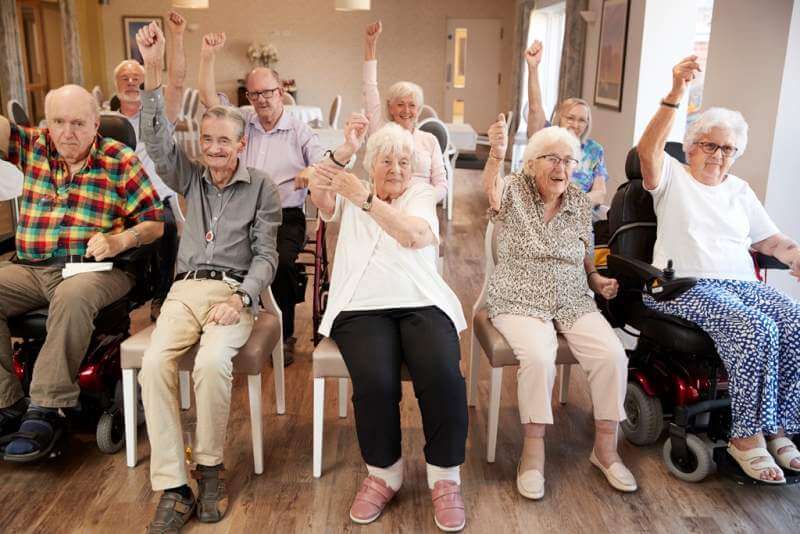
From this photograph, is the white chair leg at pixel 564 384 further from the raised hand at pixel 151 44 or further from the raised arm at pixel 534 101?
the raised hand at pixel 151 44

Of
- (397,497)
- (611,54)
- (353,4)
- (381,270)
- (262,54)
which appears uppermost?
(353,4)

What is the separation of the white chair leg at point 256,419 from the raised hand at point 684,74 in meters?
1.76

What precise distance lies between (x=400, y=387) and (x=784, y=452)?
135 centimetres

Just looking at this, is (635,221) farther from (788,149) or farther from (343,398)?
(788,149)

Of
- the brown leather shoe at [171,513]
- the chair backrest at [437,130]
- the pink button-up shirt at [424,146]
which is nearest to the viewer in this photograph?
the brown leather shoe at [171,513]

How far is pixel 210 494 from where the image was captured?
232 centimetres

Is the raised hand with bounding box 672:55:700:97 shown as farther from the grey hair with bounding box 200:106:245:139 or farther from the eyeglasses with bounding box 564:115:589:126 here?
the grey hair with bounding box 200:106:245:139

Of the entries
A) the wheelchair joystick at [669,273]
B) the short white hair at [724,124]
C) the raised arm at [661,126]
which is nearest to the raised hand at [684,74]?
the raised arm at [661,126]

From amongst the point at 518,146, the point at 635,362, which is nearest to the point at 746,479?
the point at 635,362

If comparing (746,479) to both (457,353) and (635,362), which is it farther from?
(457,353)

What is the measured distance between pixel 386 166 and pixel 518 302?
69 centimetres

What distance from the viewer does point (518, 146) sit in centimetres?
944

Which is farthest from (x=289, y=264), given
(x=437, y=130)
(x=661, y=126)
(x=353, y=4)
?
(x=353, y=4)

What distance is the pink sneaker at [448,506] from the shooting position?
2.25 m
